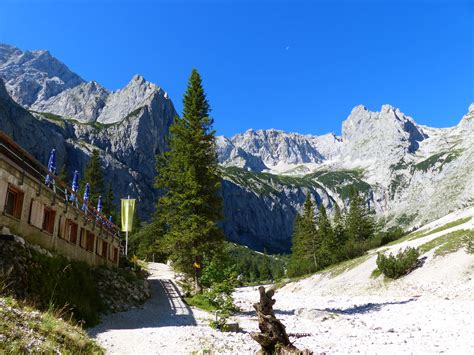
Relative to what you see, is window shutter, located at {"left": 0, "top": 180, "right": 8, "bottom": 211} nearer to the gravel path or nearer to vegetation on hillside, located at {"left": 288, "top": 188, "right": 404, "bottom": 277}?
the gravel path

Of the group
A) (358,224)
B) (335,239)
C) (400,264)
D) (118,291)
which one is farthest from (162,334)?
(358,224)

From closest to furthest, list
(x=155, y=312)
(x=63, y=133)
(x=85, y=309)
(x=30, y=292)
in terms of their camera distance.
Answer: (x=30, y=292) → (x=85, y=309) → (x=155, y=312) → (x=63, y=133)

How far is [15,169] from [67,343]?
10.7m

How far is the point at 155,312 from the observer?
23547 millimetres

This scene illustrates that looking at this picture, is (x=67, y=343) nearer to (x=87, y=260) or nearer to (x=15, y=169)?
(x=15, y=169)

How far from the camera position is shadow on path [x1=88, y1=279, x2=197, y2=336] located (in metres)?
18.3

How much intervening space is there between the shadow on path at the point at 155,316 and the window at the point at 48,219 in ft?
18.9

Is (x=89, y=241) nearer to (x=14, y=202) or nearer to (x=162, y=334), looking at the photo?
(x=14, y=202)

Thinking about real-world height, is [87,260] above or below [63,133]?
below

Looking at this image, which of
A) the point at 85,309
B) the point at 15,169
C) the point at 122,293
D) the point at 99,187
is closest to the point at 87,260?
the point at 122,293

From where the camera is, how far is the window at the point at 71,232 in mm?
23087

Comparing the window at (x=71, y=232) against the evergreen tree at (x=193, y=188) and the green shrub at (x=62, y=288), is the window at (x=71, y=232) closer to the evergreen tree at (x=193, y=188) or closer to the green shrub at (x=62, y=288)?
the green shrub at (x=62, y=288)

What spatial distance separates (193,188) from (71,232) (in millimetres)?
10737

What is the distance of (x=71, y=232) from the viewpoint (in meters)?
23.9
